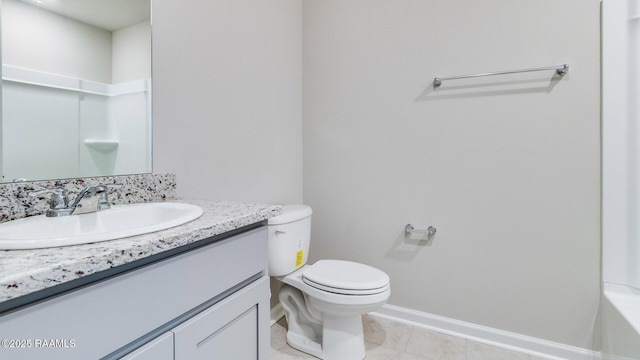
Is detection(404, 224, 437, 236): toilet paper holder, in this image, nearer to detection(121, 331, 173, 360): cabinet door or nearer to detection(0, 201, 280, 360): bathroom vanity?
detection(0, 201, 280, 360): bathroom vanity

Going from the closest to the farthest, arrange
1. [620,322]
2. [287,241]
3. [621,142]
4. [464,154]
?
[620,322], [621,142], [287,241], [464,154]

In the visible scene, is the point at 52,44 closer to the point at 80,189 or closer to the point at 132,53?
the point at 132,53

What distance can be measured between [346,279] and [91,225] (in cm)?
107

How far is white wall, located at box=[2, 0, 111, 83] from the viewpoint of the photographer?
835 millimetres

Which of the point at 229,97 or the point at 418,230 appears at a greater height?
the point at 229,97

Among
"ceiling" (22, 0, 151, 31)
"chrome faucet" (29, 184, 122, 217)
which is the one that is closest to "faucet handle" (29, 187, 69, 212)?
"chrome faucet" (29, 184, 122, 217)

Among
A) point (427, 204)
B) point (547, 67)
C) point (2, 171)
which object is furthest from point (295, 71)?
point (2, 171)

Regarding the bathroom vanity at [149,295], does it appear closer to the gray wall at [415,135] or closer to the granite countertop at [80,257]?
the granite countertop at [80,257]

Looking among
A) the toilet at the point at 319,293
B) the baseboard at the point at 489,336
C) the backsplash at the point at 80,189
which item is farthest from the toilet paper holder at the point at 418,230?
the backsplash at the point at 80,189

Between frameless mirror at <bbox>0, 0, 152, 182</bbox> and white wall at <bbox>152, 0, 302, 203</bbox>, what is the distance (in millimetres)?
70

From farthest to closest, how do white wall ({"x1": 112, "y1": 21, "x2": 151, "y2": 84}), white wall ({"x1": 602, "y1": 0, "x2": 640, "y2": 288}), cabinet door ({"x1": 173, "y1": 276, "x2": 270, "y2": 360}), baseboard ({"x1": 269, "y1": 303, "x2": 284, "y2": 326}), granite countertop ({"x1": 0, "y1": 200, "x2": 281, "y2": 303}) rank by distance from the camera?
baseboard ({"x1": 269, "y1": 303, "x2": 284, "y2": 326})
white wall ({"x1": 602, "y1": 0, "x2": 640, "y2": 288})
white wall ({"x1": 112, "y1": 21, "x2": 151, "y2": 84})
cabinet door ({"x1": 173, "y1": 276, "x2": 270, "y2": 360})
granite countertop ({"x1": 0, "y1": 200, "x2": 281, "y2": 303})

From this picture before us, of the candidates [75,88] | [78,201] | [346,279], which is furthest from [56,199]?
[346,279]

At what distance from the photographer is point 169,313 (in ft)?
2.22

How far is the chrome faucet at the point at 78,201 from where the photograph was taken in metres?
0.83
